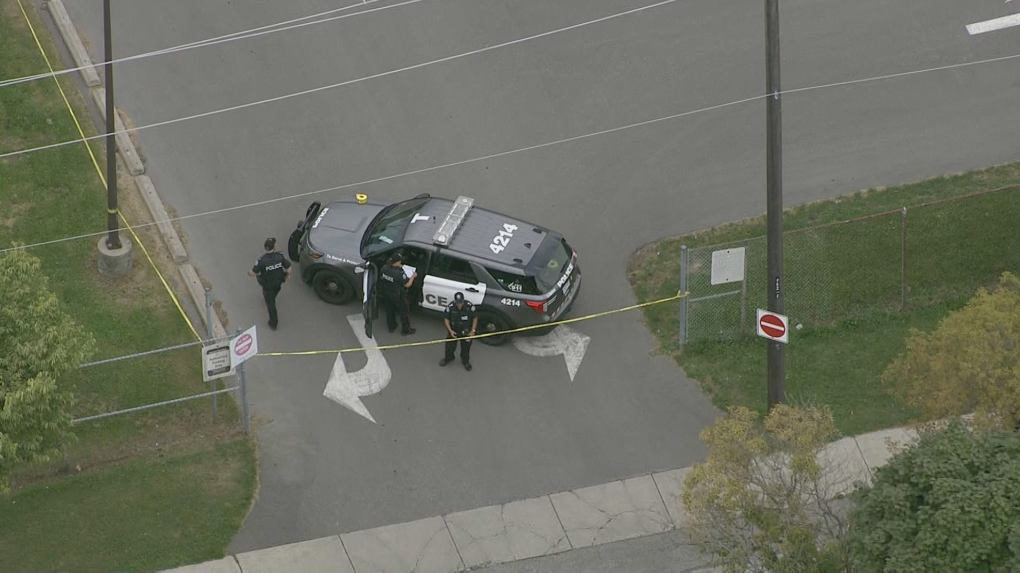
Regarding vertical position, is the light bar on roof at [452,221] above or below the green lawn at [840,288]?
above

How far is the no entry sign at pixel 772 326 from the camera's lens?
19016 millimetres

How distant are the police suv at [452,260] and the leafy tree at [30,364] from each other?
4887 millimetres

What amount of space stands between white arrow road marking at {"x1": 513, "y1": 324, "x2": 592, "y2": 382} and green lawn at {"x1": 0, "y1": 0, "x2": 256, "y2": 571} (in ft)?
14.4

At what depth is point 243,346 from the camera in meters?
19.4

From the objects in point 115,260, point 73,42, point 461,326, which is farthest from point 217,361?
point 73,42

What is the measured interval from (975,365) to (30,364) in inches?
434

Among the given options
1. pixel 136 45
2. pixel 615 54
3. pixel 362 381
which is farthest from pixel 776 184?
pixel 136 45

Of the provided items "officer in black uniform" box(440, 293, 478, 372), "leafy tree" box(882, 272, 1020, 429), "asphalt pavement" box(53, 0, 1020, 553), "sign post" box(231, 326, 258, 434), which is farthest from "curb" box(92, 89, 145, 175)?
"leafy tree" box(882, 272, 1020, 429)

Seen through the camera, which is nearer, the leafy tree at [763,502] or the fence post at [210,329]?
the leafy tree at [763,502]

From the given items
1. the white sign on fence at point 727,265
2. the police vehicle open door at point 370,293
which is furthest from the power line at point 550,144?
the white sign on fence at point 727,265

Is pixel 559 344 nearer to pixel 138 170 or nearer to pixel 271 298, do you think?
pixel 271 298

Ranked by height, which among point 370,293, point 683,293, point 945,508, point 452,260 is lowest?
point 683,293

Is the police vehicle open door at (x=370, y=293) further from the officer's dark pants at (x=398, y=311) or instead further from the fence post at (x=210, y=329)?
the fence post at (x=210, y=329)

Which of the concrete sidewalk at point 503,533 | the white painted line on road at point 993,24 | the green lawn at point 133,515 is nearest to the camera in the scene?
the green lawn at point 133,515
